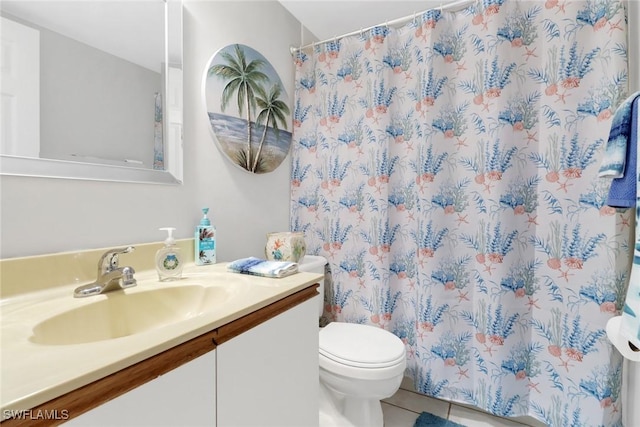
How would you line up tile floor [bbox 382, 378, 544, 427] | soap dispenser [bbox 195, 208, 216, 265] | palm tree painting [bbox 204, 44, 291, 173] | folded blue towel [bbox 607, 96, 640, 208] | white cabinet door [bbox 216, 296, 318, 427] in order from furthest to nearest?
tile floor [bbox 382, 378, 544, 427]
palm tree painting [bbox 204, 44, 291, 173]
soap dispenser [bbox 195, 208, 216, 265]
folded blue towel [bbox 607, 96, 640, 208]
white cabinet door [bbox 216, 296, 318, 427]

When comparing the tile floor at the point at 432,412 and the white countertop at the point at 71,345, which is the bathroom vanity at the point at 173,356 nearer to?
the white countertop at the point at 71,345

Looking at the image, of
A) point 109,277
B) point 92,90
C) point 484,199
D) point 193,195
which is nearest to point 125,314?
point 109,277

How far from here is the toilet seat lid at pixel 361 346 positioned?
49.6 inches

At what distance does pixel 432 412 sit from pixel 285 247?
1173mm

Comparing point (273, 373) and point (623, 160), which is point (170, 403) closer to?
point (273, 373)

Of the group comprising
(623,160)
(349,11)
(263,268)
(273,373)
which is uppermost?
(349,11)

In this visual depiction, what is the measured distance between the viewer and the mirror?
805 mm

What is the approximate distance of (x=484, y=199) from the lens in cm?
143

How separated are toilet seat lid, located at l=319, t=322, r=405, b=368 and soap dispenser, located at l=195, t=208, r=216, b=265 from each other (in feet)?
2.13

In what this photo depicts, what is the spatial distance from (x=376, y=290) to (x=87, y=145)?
1.42m

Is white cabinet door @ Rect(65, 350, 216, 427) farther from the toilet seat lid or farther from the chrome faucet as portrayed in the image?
the toilet seat lid

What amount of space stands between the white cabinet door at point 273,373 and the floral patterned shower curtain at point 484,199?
2.55 feet

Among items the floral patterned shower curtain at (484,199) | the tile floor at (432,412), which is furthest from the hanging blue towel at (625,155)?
the tile floor at (432,412)
